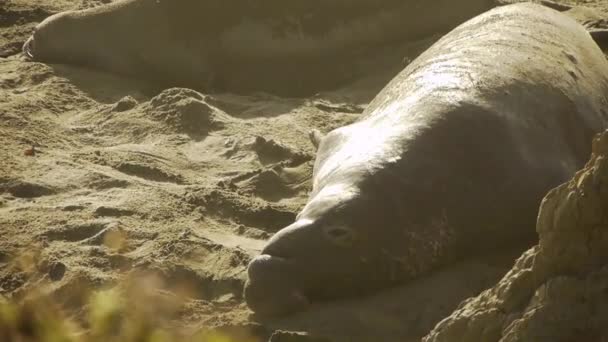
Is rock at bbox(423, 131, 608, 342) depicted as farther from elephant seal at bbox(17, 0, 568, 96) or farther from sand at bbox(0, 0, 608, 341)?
elephant seal at bbox(17, 0, 568, 96)

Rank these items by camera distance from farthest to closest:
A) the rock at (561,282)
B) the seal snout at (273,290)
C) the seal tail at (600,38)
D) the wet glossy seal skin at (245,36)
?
the wet glossy seal skin at (245,36)
the seal tail at (600,38)
the seal snout at (273,290)
the rock at (561,282)

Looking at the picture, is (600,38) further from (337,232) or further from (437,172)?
(337,232)

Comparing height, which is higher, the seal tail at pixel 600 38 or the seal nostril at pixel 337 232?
the seal nostril at pixel 337 232

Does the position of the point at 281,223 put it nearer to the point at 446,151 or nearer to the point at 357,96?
the point at 446,151

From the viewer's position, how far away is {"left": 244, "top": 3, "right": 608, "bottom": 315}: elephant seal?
473cm

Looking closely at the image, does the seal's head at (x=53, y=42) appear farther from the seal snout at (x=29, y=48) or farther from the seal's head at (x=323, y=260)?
the seal's head at (x=323, y=260)

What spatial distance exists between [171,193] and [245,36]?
3.03m

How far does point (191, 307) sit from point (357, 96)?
3.51 m

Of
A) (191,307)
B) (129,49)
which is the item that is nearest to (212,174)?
(191,307)

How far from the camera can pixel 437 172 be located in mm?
5023

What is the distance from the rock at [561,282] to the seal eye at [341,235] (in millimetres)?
1182

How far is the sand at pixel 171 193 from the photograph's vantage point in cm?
475

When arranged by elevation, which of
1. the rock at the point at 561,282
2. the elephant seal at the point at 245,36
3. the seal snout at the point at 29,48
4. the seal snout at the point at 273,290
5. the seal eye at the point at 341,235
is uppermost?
the rock at the point at 561,282

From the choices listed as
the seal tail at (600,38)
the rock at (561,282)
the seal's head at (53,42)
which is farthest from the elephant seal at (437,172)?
the seal's head at (53,42)
